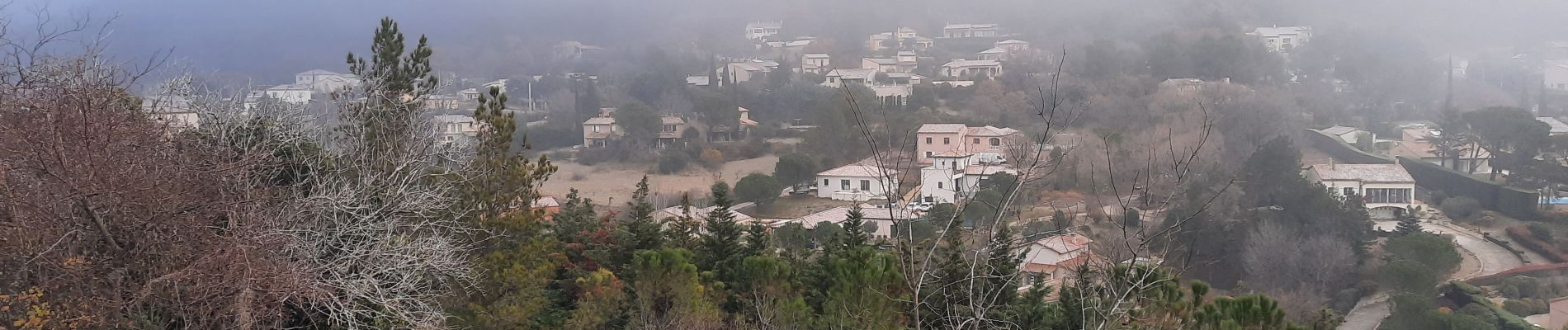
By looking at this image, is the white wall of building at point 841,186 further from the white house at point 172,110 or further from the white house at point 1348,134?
the white house at point 172,110

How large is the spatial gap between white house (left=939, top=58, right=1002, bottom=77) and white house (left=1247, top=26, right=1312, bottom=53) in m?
9.70

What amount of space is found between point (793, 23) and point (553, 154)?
90.4 ft

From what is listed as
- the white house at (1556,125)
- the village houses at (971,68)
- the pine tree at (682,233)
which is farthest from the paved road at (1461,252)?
the village houses at (971,68)

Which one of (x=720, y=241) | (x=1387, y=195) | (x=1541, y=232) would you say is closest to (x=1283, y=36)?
(x=1387, y=195)

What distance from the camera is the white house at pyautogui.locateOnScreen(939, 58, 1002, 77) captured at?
33.7m

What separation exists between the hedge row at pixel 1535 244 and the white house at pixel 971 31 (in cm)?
2922

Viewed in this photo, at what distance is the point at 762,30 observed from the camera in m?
51.1

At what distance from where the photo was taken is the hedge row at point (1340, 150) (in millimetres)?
21250

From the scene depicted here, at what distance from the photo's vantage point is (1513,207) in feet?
58.3

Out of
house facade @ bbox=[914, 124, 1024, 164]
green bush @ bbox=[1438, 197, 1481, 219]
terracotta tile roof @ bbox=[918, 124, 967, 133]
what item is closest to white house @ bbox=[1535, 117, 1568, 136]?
green bush @ bbox=[1438, 197, 1481, 219]

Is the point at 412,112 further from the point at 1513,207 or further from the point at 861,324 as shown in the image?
the point at 1513,207

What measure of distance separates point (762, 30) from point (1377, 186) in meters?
34.9

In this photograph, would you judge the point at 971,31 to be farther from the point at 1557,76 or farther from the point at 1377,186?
the point at 1377,186

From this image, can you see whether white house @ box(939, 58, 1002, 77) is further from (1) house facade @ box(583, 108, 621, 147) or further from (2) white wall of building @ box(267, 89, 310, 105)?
(2) white wall of building @ box(267, 89, 310, 105)
